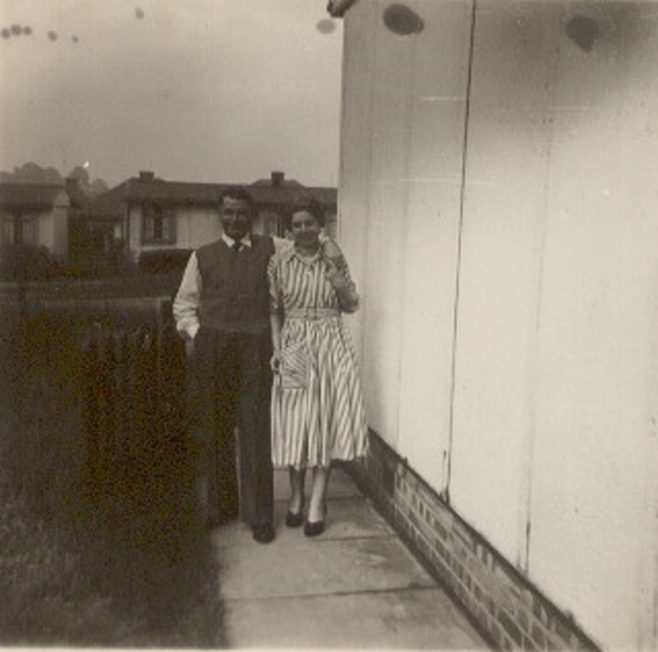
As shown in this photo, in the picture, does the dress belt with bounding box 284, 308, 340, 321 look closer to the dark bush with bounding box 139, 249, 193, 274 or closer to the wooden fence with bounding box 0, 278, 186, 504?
the wooden fence with bounding box 0, 278, 186, 504

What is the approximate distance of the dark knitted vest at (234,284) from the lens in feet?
13.0

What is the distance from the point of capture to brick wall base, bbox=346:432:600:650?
2600 millimetres

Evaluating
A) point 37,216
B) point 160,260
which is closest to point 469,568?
point 160,260

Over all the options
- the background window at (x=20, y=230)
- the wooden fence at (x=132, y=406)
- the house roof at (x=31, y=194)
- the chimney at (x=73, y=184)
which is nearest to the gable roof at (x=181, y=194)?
the chimney at (x=73, y=184)

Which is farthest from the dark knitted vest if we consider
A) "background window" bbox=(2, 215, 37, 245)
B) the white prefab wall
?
"background window" bbox=(2, 215, 37, 245)

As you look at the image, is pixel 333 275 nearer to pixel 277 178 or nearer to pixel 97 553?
pixel 97 553

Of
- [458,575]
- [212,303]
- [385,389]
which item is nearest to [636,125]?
[458,575]

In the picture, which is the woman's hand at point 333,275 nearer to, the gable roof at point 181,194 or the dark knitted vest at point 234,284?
the dark knitted vest at point 234,284

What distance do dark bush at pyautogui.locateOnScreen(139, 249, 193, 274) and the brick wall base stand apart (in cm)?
1915

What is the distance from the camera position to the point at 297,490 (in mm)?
4375

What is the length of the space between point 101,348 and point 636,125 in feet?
11.6

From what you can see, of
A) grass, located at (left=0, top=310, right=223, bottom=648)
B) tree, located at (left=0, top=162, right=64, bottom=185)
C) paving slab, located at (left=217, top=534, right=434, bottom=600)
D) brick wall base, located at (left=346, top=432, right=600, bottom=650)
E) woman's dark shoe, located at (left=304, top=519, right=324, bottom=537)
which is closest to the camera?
brick wall base, located at (left=346, top=432, right=600, bottom=650)

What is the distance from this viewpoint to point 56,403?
7969 millimetres

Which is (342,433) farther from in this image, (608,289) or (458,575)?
(608,289)
